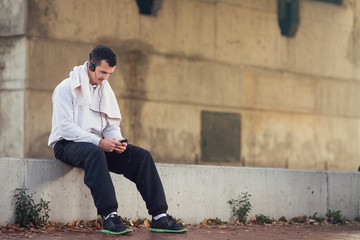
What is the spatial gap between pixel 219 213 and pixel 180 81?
6.44 m

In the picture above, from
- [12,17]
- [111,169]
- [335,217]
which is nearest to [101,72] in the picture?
[111,169]

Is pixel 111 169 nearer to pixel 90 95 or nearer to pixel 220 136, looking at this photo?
pixel 90 95

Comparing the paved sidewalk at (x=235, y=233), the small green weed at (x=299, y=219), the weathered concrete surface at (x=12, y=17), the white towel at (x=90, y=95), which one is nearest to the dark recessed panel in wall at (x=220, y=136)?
the weathered concrete surface at (x=12, y=17)

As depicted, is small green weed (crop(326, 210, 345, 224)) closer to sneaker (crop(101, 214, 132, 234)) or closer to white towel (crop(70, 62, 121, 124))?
white towel (crop(70, 62, 121, 124))

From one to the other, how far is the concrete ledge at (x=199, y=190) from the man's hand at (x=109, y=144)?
768 millimetres

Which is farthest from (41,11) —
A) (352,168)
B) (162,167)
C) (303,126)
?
(352,168)

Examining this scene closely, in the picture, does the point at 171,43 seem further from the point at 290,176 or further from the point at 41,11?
the point at 290,176

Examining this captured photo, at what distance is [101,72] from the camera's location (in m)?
6.92

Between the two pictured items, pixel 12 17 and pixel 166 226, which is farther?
pixel 12 17

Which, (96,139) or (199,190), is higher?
(96,139)

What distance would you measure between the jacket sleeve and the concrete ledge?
0.56 metres

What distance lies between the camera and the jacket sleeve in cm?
682

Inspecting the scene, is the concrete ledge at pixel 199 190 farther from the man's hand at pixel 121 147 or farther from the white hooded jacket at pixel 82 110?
the man's hand at pixel 121 147

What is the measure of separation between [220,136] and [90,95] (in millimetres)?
8744
